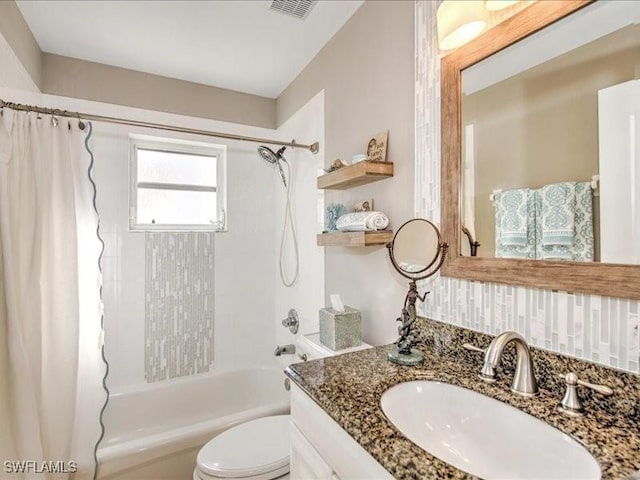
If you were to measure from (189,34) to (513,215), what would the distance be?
2.00 metres

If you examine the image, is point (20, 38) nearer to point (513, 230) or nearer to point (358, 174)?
point (358, 174)

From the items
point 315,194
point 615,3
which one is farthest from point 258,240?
point 615,3

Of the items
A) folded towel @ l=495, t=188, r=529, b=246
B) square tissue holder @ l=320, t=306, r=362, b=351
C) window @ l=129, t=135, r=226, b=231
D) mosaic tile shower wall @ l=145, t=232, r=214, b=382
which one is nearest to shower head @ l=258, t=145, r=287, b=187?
window @ l=129, t=135, r=226, b=231

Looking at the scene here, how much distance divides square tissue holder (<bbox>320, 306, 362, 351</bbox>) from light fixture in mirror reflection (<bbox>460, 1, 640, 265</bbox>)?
661 millimetres

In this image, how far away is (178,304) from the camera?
236cm

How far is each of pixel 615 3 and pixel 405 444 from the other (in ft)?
3.53

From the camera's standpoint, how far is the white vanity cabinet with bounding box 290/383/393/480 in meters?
0.67

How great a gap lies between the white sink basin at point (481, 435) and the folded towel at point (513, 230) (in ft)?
1.30

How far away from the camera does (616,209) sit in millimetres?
706

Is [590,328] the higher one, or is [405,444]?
[590,328]

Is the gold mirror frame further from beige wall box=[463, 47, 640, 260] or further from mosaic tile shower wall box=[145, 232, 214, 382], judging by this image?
mosaic tile shower wall box=[145, 232, 214, 382]

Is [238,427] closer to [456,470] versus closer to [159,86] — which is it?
[456,470]

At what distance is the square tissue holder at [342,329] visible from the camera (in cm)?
140

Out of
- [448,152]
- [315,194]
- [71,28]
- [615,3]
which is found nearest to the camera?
[615,3]
